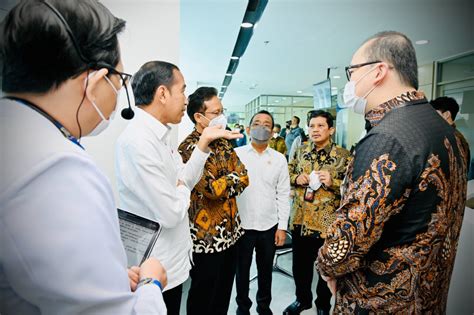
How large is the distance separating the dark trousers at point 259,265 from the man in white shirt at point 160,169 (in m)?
0.85

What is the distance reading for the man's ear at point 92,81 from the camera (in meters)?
0.54

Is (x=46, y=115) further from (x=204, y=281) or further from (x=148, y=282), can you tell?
(x=204, y=281)

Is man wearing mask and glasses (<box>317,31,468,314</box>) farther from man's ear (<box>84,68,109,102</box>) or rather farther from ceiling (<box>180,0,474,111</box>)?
ceiling (<box>180,0,474,111</box>)

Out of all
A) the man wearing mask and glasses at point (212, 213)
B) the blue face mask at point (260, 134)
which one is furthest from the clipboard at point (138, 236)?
the blue face mask at point (260, 134)

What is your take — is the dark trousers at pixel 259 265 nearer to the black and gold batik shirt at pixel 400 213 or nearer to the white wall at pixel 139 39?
the white wall at pixel 139 39

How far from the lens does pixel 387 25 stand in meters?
4.19

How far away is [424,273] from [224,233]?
1.02m

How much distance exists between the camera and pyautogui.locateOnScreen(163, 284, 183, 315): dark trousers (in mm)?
1284

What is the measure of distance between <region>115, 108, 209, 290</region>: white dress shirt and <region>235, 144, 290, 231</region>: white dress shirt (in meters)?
0.87

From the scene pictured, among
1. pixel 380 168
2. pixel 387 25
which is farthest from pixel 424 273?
pixel 387 25

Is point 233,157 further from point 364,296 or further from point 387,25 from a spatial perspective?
point 387,25

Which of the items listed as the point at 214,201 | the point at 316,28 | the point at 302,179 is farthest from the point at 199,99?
the point at 316,28

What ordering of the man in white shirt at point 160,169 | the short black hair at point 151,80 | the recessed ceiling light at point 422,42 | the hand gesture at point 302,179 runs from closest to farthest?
the man in white shirt at point 160,169, the short black hair at point 151,80, the hand gesture at point 302,179, the recessed ceiling light at point 422,42

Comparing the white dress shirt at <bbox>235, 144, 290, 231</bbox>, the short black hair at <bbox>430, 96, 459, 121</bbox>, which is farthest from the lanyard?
the short black hair at <bbox>430, 96, 459, 121</bbox>
